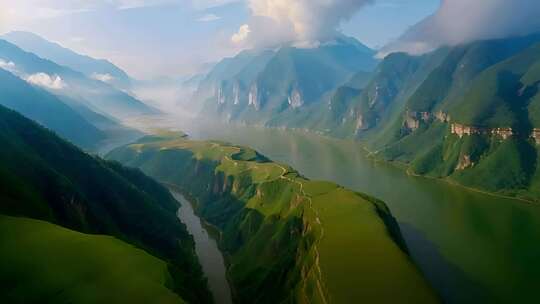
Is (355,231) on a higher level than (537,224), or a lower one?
higher

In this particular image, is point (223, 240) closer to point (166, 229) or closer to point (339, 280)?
point (166, 229)

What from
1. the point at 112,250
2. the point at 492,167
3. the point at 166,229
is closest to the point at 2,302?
the point at 112,250

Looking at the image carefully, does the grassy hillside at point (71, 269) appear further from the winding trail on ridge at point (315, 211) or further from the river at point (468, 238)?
the river at point (468, 238)

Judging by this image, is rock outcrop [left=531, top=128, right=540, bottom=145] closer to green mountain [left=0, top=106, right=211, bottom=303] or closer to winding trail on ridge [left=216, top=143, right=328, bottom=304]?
winding trail on ridge [left=216, top=143, right=328, bottom=304]

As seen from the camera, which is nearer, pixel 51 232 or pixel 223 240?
pixel 51 232

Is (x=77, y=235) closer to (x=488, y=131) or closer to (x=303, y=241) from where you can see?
(x=303, y=241)

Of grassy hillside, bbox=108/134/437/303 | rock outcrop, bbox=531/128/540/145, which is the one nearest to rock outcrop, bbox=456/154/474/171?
rock outcrop, bbox=531/128/540/145

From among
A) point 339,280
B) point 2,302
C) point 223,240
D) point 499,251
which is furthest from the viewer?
point 223,240
